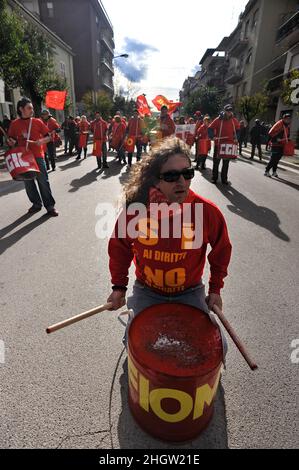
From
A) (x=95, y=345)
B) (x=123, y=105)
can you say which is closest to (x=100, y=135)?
(x=95, y=345)

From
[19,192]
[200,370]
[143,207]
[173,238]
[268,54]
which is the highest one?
[268,54]

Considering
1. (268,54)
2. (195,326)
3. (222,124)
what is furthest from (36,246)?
(268,54)

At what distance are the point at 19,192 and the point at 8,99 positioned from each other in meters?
14.8

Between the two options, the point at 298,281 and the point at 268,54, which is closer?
the point at 298,281

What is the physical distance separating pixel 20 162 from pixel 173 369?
4375mm

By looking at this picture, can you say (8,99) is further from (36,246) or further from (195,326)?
(195,326)

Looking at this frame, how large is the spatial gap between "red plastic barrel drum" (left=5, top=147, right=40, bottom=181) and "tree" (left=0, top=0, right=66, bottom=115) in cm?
907

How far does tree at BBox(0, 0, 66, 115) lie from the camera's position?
11273mm

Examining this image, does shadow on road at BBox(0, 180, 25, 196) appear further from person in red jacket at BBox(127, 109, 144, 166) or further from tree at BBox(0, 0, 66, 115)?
tree at BBox(0, 0, 66, 115)

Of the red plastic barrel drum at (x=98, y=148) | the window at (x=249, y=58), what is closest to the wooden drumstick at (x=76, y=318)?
A: the red plastic barrel drum at (x=98, y=148)

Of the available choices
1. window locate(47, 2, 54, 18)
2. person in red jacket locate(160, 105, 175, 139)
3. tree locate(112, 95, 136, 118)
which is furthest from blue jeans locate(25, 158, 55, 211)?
window locate(47, 2, 54, 18)

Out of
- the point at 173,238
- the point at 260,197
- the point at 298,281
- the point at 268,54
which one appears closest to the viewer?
the point at 173,238

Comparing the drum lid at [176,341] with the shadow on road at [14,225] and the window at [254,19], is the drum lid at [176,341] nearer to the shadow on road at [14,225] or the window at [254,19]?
the shadow on road at [14,225]

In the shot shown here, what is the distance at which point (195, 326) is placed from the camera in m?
1.57
